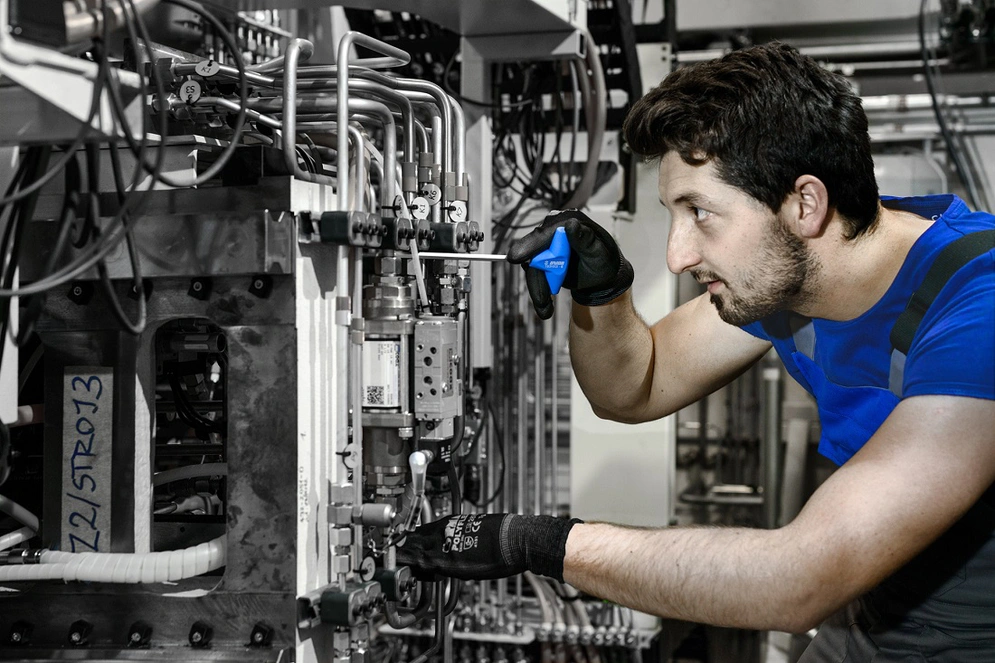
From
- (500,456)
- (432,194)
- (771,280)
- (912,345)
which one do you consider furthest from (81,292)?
(500,456)

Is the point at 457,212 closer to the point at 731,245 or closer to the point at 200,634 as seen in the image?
the point at 731,245

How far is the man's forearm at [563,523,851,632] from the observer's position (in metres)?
1.21

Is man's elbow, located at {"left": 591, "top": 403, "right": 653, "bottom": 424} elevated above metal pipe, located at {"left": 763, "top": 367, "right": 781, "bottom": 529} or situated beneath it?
elevated above

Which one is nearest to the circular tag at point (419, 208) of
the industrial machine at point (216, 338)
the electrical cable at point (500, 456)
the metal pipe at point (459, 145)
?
the industrial machine at point (216, 338)

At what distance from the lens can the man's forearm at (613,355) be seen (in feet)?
5.96

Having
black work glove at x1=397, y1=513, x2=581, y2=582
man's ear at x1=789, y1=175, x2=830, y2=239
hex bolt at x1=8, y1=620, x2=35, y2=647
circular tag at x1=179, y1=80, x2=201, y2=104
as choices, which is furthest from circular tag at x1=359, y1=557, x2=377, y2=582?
man's ear at x1=789, y1=175, x2=830, y2=239

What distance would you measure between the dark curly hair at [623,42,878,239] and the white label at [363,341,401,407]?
56 centimetres

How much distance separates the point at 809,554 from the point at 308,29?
1917 millimetres

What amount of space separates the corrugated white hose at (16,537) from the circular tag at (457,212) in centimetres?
82

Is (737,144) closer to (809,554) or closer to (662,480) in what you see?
(809,554)

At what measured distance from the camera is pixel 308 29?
2514 millimetres

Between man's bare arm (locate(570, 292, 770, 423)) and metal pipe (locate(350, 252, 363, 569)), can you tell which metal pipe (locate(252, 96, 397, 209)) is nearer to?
metal pipe (locate(350, 252, 363, 569))

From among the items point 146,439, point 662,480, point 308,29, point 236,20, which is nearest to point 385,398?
point 146,439

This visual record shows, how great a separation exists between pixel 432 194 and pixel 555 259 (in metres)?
0.22
